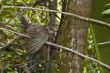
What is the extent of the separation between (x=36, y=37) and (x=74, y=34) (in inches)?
8.1

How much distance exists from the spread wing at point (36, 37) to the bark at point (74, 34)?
17 cm

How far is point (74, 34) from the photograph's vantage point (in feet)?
4.49

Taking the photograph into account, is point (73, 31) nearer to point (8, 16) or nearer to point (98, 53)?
point (98, 53)

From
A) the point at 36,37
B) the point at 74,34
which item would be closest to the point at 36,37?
the point at 36,37

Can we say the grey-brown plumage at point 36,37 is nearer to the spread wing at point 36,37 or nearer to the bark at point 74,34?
the spread wing at point 36,37

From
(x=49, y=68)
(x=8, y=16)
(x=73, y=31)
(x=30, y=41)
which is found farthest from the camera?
(x=8, y=16)

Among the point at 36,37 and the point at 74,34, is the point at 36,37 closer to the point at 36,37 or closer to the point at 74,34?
the point at 36,37

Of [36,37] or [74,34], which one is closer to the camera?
[36,37]

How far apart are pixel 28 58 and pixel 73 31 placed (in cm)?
29

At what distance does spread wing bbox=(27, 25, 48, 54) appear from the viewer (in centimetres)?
124

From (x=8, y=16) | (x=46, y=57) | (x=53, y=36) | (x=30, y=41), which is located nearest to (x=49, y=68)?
(x=46, y=57)

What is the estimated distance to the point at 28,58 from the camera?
5.00 ft

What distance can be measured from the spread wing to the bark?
0.17m

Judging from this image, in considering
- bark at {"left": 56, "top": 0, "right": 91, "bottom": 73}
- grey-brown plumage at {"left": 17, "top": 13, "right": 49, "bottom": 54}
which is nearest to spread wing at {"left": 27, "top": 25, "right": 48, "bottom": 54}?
grey-brown plumage at {"left": 17, "top": 13, "right": 49, "bottom": 54}
